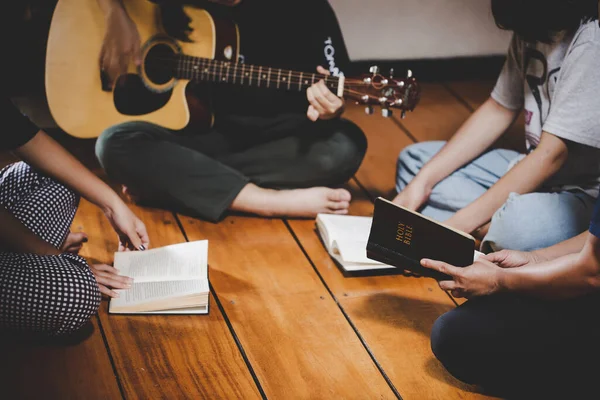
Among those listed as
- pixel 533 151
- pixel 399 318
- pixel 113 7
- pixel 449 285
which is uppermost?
pixel 113 7

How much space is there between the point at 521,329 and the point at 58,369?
35.3 inches

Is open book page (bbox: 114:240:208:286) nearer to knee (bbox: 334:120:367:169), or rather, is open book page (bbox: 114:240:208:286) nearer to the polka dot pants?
the polka dot pants

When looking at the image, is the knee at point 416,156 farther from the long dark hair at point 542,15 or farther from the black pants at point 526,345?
the black pants at point 526,345

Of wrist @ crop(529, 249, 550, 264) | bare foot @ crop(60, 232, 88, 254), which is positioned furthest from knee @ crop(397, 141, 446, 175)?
bare foot @ crop(60, 232, 88, 254)

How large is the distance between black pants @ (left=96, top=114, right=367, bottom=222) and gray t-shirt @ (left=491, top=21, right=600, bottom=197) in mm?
470

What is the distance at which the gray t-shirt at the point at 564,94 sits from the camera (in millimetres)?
1430

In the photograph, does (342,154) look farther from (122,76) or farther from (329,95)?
(122,76)

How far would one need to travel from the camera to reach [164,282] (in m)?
1.51

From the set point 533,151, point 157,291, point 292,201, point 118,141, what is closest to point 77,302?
point 157,291

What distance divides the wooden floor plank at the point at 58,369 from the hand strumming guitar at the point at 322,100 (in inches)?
29.8

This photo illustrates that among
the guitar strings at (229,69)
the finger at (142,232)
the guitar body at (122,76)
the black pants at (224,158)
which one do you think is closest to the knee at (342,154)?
the black pants at (224,158)

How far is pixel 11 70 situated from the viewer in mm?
2016

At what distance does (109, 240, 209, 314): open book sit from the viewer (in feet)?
4.87

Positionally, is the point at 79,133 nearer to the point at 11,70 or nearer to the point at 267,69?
the point at 11,70
